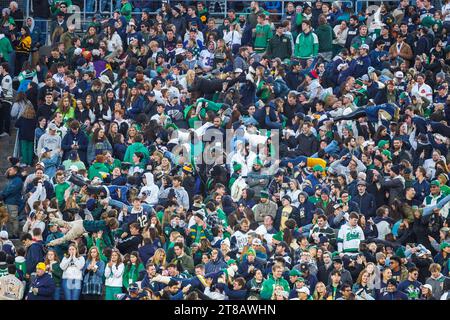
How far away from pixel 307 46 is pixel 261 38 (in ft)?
3.48

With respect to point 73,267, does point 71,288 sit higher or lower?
lower

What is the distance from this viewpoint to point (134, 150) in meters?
28.0

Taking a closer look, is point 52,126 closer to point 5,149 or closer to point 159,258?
point 5,149

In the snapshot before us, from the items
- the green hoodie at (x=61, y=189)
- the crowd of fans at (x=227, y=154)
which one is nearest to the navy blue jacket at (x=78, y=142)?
the crowd of fans at (x=227, y=154)

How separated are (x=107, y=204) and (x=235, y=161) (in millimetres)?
2611

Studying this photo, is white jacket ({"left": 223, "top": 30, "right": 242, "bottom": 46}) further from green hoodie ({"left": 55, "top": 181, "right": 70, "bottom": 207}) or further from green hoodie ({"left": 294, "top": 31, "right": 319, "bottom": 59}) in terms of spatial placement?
green hoodie ({"left": 55, "top": 181, "right": 70, "bottom": 207})

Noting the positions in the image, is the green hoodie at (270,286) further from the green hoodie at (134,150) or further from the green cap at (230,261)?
the green hoodie at (134,150)

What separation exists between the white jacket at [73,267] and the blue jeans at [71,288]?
6 cm

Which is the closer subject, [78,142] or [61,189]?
[61,189]

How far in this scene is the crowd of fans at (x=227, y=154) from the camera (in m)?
24.9

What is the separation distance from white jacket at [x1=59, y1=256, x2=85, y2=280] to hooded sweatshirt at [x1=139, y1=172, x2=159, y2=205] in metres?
2.24

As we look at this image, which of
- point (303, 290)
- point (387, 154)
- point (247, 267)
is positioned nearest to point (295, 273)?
point (303, 290)

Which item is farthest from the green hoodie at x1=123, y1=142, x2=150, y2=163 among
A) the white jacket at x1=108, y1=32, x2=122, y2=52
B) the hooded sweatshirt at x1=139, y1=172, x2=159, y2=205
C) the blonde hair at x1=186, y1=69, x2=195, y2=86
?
the white jacket at x1=108, y1=32, x2=122, y2=52

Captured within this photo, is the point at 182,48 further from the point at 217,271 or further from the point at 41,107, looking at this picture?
the point at 217,271
